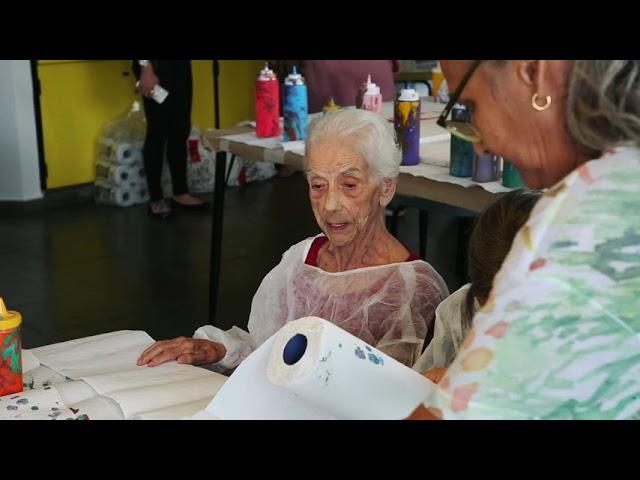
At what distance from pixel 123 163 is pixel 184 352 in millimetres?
4212

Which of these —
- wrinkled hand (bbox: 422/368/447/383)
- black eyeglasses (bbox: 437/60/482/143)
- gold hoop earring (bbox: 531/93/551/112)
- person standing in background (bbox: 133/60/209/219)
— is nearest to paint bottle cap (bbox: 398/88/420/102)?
wrinkled hand (bbox: 422/368/447/383)

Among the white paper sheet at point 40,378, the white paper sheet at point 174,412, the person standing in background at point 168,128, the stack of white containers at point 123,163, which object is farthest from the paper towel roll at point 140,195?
the white paper sheet at point 174,412

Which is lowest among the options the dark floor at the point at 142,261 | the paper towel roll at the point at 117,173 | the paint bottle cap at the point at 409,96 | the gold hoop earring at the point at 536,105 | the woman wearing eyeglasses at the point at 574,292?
the dark floor at the point at 142,261

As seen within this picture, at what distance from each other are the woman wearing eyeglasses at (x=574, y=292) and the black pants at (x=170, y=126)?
190 inches

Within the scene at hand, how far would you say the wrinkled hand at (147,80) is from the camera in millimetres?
5328

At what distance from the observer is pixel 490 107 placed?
914 mm

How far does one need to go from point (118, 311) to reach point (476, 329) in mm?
3499

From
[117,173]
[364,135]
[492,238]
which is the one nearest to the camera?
[492,238]

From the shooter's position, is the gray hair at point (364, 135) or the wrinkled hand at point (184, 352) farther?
the gray hair at point (364, 135)

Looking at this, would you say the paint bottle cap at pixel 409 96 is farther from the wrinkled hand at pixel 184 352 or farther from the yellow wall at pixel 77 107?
the yellow wall at pixel 77 107

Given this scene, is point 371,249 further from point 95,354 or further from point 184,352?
point 95,354

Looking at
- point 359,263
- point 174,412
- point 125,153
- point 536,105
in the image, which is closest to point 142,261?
point 125,153

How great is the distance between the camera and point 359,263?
6.73ft
